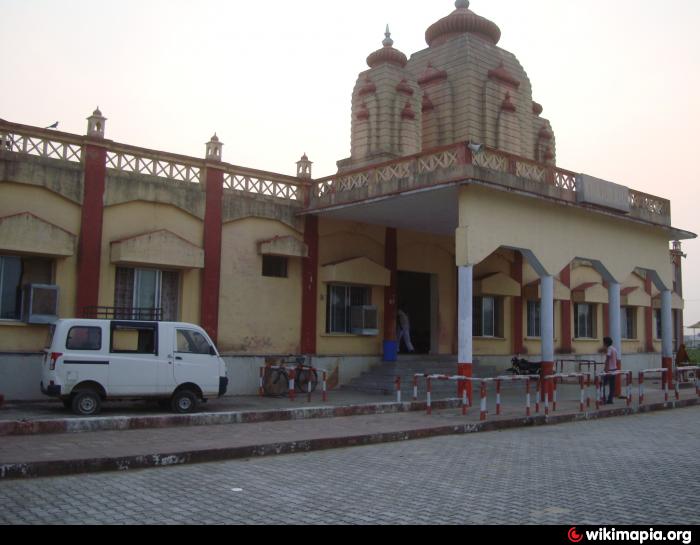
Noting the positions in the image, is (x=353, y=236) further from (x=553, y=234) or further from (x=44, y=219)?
(x=44, y=219)

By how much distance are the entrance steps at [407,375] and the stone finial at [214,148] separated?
24.0ft

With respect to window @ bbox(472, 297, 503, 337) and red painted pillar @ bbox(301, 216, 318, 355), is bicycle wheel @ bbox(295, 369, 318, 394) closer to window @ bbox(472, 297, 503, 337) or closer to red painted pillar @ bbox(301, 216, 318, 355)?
red painted pillar @ bbox(301, 216, 318, 355)

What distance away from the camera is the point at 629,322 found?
30.8 m

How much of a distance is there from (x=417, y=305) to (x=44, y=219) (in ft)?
44.5

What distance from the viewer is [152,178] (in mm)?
16844

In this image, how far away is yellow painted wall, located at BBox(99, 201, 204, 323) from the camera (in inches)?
634

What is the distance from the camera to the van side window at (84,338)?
12.7 metres

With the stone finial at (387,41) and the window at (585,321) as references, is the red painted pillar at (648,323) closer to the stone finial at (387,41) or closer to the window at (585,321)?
the window at (585,321)

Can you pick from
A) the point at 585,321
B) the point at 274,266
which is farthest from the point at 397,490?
the point at 585,321

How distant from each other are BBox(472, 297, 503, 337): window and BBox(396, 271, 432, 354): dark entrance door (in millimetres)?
1743

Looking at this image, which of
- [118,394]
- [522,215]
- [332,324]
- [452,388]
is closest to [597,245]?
[522,215]

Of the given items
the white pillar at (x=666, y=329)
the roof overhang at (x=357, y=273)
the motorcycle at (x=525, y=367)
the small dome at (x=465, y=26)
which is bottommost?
the motorcycle at (x=525, y=367)
